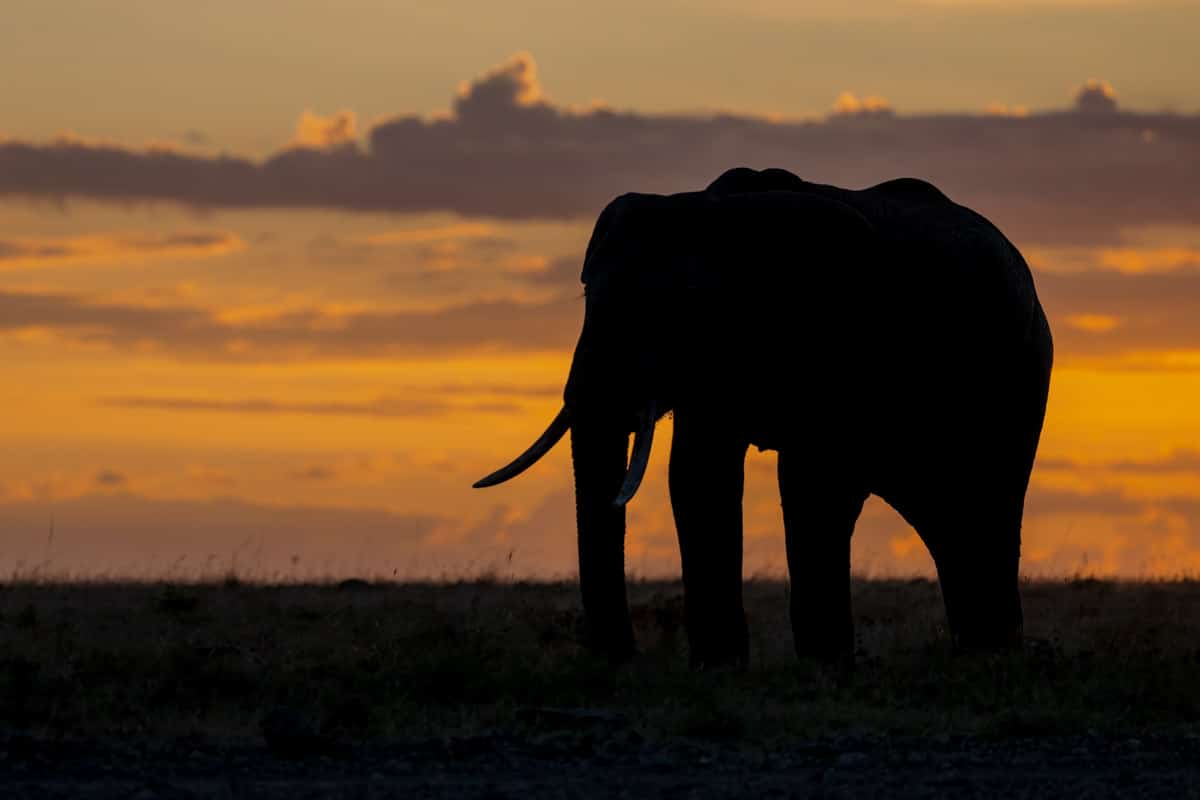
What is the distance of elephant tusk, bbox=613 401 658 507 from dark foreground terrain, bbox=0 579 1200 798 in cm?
152

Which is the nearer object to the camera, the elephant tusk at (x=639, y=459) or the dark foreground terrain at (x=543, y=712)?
the dark foreground terrain at (x=543, y=712)

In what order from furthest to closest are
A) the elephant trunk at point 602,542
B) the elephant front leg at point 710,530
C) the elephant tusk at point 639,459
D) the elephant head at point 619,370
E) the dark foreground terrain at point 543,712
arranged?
the elephant trunk at point 602,542 → the elephant front leg at point 710,530 → the elephant head at point 619,370 → the elephant tusk at point 639,459 → the dark foreground terrain at point 543,712

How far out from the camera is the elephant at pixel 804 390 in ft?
62.2

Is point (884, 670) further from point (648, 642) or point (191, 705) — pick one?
point (191, 705)

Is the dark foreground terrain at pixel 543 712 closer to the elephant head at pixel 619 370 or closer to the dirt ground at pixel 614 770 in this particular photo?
the dirt ground at pixel 614 770

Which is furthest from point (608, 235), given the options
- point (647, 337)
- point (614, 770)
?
point (614, 770)

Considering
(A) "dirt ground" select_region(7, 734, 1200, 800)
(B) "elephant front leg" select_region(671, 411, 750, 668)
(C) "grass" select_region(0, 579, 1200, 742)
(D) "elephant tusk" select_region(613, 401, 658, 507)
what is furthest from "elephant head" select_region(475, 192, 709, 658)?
(A) "dirt ground" select_region(7, 734, 1200, 800)

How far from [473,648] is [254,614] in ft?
17.5

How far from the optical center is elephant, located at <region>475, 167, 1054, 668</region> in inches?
747

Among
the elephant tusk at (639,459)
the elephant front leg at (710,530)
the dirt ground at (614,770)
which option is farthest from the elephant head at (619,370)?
the dirt ground at (614,770)

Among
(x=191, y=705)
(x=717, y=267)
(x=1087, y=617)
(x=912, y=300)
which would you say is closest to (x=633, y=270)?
(x=717, y=267)

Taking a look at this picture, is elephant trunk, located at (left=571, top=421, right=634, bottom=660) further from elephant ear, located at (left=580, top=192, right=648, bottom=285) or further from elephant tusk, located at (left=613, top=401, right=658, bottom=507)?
elephant ear, located at (left=580, top=192, right=648, bottom=285)

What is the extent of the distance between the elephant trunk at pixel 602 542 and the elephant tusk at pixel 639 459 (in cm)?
35

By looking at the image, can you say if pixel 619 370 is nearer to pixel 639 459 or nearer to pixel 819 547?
pixel 639 459
